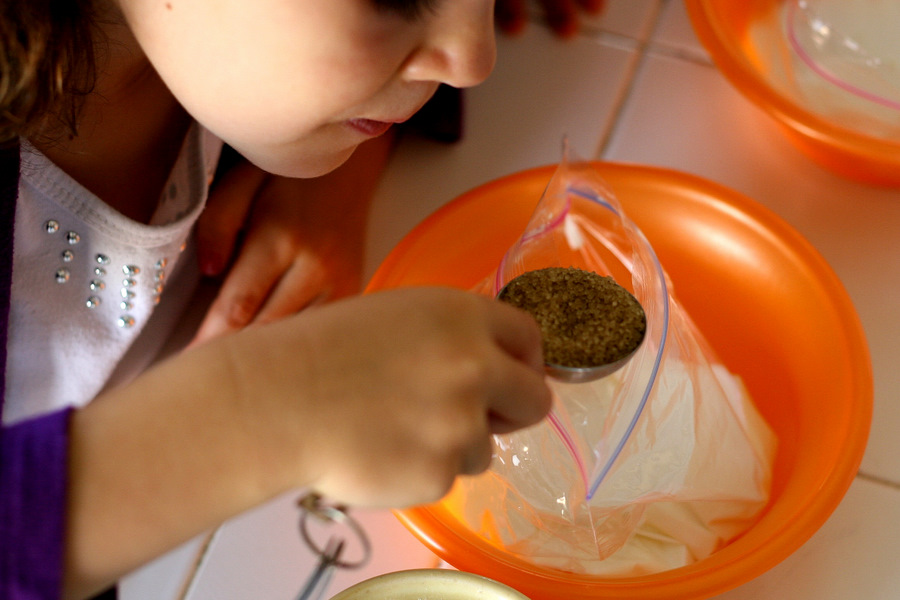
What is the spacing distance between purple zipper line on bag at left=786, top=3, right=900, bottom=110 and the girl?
360mm

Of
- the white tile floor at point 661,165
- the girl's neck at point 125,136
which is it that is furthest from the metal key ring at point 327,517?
the girl's neck at point 125,136

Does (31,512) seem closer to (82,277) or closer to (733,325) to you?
(82,277)

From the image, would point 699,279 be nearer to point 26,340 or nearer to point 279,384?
point 279,384

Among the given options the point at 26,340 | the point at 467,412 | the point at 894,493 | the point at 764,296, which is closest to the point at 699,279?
the point at 764,296

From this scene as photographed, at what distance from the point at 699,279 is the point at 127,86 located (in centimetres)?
36

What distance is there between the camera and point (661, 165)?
594mm

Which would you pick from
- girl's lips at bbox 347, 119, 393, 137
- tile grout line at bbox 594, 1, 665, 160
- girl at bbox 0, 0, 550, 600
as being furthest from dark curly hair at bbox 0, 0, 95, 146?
tile grout line at bbox 594, 1, 665, 160

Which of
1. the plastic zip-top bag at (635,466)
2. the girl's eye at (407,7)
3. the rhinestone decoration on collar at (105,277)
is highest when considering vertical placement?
the girl's eye at (407,7)

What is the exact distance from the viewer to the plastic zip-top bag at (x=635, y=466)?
1.31ft

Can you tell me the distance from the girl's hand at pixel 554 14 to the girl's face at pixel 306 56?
320 millimetres

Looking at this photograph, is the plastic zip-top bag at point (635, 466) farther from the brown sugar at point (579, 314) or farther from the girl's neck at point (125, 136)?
the girl's neck at point (125, 136)

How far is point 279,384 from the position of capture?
268mm

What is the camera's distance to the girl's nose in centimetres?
34

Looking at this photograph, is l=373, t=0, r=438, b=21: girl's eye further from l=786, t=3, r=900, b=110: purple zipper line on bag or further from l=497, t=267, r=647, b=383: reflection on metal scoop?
l=786, t=3, r=900, b=110: purple zipper line on bag
